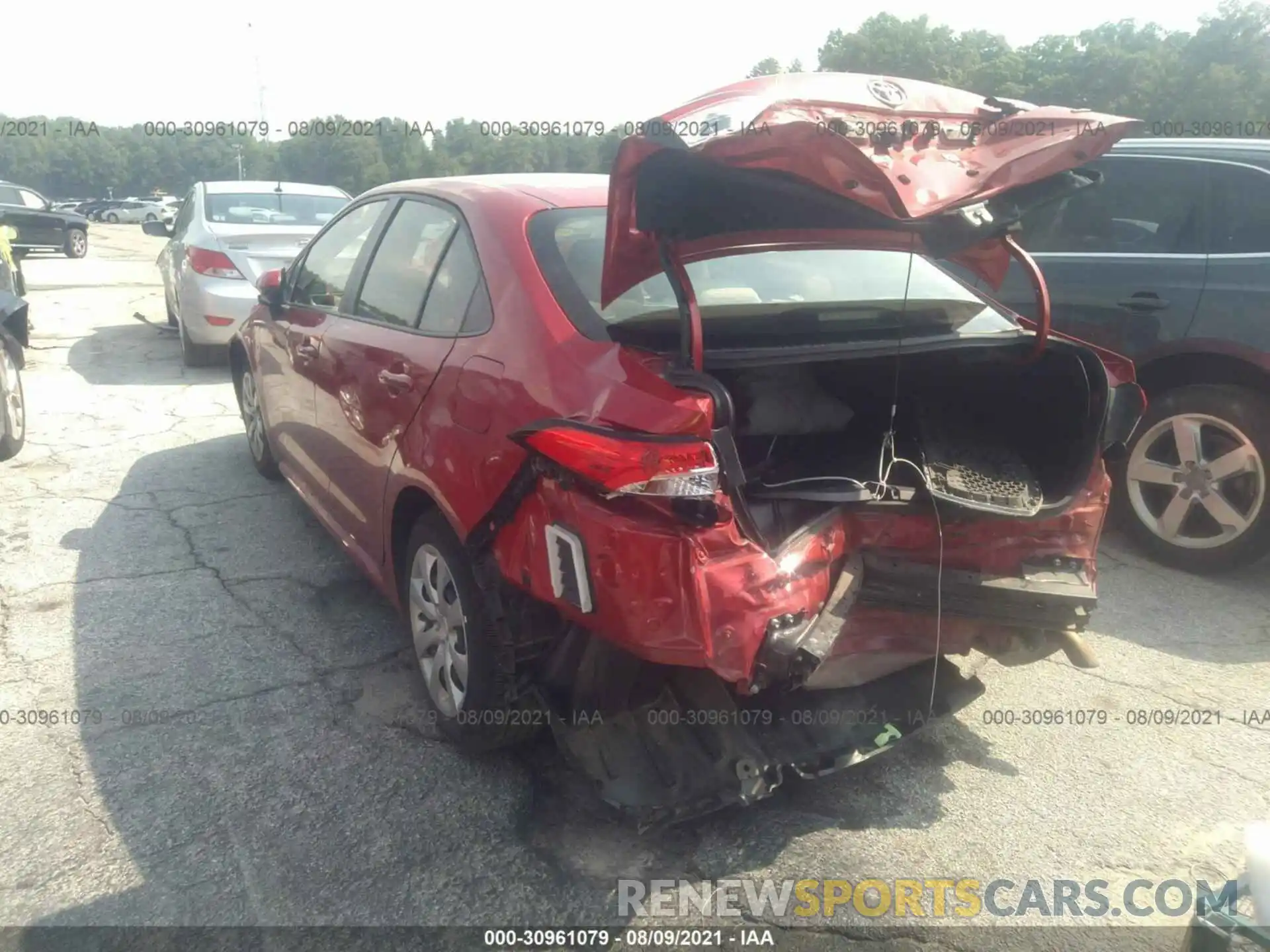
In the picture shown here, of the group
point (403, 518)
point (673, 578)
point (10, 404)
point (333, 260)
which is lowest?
point (10, 404)

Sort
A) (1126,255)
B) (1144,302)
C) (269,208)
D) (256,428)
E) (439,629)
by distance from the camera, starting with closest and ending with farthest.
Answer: (439,629), (1144,302), (1126,255), (256,428), (269,208)

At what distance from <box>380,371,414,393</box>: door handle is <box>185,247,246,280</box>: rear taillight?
569 centimetres

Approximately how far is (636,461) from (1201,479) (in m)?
3.51

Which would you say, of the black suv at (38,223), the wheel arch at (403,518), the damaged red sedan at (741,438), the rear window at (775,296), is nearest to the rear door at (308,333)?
the damaged red sedan at (741,438)

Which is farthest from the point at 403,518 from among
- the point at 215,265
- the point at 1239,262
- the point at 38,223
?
the point at 38,223

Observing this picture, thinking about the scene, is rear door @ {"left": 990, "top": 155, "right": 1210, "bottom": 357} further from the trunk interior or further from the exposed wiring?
the exposed wiring

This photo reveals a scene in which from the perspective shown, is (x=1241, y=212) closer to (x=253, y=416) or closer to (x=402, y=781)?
(x=402, y=781)

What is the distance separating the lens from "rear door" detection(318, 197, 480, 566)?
304 cm

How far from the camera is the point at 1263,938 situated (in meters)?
1.55

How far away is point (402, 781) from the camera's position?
2.88 meters

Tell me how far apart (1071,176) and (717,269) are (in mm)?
1041

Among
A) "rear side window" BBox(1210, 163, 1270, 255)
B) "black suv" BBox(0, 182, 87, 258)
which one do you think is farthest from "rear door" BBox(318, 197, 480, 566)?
"black suv" BBox(0, 182, 87, 258)

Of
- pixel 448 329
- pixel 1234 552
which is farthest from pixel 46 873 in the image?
pixel 1234 552

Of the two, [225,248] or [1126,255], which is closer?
[1126,255]
